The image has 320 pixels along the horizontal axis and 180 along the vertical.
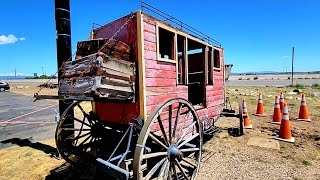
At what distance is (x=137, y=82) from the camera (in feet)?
13.4

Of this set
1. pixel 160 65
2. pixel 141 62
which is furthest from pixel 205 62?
pixel 141 62

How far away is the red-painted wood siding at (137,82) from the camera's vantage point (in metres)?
4.20

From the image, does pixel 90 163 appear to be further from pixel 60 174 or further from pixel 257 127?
pixel 257 127

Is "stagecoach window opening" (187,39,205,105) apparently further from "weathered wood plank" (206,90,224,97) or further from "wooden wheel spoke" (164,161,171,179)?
"wooden wheel spoke" (164,161,171,179)

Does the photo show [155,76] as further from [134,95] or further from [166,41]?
[166,41]

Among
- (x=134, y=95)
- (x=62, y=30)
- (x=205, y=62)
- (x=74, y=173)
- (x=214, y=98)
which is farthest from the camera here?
(x=214, y=98)

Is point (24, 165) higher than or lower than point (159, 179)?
lower

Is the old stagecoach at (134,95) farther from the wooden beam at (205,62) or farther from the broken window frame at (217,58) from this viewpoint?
the broken window frame at (217,58)

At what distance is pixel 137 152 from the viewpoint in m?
3.12

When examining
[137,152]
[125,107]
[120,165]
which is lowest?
→ [120,165]

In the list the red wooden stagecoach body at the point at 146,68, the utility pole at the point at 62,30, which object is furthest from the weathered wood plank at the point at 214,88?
the utility pole at the point at 62,30

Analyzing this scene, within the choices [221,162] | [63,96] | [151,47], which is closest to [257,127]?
[221,162]

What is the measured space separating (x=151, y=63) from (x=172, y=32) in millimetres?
1110

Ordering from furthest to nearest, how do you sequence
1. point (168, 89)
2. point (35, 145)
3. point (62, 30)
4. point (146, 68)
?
point (35, 145) → point (62, 30) → point (168, 89) → point (146, 68)
